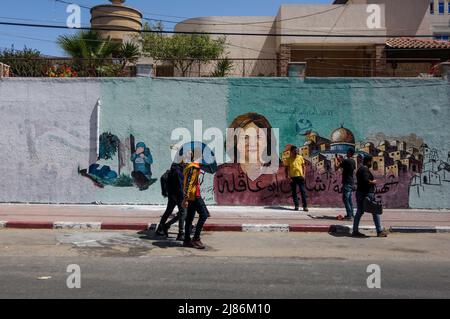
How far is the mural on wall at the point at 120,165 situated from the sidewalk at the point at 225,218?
0.84 m

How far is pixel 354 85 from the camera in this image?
14.9 metres

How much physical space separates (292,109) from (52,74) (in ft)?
25.9

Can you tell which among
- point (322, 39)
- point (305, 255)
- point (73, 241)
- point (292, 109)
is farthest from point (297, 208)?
point (322, 39)

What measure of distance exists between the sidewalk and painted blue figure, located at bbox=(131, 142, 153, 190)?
85cm

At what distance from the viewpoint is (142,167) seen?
49.1 ft

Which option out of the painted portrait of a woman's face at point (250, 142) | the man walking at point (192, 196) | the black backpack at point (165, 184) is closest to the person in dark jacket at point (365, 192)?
the man walking at point (192, 196)

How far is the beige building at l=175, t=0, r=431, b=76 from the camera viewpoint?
20.3 meters

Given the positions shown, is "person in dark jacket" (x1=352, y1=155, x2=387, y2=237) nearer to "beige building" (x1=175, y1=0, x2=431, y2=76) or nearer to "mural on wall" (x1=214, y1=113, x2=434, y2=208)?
"mural on wall" (x1=214, y1=113, x2=434, y2=208)

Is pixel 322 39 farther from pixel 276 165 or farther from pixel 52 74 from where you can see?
pixel 52 74

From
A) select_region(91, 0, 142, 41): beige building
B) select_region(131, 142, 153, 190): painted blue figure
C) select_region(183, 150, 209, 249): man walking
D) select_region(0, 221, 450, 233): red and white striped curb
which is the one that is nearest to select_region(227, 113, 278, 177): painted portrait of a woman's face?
select_region(131, 142, 153, 190): painted blue figure

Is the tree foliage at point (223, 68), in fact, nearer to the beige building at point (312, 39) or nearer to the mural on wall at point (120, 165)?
the beige building at point (312, 39)

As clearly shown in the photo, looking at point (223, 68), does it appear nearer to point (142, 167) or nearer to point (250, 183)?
point (250, 183)

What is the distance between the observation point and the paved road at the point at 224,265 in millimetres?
6098
